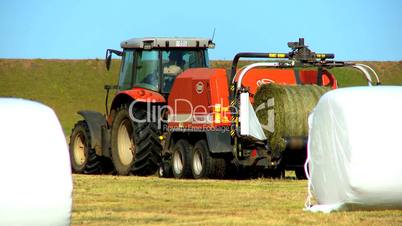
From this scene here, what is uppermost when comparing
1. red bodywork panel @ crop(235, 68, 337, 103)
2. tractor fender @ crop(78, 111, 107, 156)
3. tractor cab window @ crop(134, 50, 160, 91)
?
tractor cab window @ crop(134, 50, 160, 91)

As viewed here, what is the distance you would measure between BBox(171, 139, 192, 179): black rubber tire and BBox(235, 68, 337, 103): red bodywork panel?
1628mm

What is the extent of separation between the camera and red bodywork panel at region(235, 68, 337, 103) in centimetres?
1944

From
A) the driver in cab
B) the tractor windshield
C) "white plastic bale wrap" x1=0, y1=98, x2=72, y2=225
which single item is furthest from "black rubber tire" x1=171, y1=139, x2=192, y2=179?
"white plastic bale wrap" x1=0, y1=98, x2=72, y2=225

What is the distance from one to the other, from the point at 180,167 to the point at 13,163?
35.3 feet

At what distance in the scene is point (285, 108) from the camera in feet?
58.0

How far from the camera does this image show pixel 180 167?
20.3 m

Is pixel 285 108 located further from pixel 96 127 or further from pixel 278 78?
pixel 96 127

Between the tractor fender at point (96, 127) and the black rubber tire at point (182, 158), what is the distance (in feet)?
7.38

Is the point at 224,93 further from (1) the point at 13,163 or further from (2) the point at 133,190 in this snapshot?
(1) the point at 13,163

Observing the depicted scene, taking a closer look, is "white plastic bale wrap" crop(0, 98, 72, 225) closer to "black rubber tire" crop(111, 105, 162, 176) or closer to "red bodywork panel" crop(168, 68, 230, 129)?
"red bodywork panel" crop(168, 68, 230, 129)

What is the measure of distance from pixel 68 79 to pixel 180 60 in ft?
173

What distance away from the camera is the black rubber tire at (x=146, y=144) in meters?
20.5

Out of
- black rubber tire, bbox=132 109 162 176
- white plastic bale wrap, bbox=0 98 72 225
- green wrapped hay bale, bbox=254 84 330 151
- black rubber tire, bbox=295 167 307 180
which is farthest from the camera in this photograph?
black rubber tire, bbox=132 109 162 176

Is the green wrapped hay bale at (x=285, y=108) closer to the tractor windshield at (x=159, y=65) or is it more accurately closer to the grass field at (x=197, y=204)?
the grass field at (x=197, y=204)
